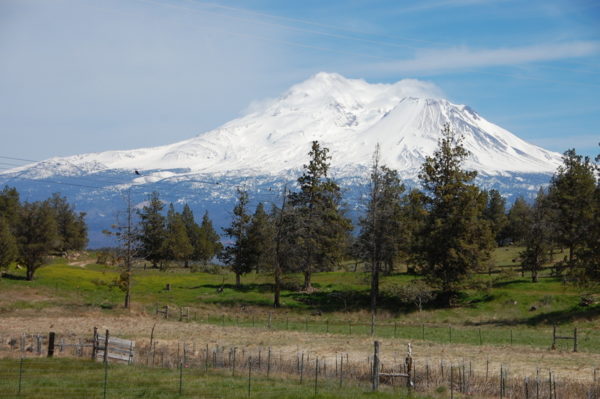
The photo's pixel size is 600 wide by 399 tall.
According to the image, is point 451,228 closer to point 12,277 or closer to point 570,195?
point 570,195

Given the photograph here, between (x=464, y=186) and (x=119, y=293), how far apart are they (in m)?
38.6

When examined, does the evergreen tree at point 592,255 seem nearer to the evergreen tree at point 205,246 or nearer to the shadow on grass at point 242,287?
the shadow on grass at point 242,287

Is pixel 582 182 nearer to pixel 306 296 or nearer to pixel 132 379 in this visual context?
pixel 306 296

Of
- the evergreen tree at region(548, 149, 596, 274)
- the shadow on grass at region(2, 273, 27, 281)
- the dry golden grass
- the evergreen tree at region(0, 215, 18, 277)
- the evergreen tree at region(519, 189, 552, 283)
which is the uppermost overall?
the evergreen tree at region(548, 149, 596, 274)

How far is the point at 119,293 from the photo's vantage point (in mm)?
73438

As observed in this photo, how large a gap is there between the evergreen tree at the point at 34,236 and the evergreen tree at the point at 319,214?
2971cm

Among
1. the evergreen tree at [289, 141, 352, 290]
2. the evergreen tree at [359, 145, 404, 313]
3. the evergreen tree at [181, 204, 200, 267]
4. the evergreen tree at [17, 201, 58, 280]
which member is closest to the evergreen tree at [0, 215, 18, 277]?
the evergreen tree at [17, 201, 58, 280]

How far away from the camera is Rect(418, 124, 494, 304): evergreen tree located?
63.9 meters

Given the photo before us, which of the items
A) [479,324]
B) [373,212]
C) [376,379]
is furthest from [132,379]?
[373,212]

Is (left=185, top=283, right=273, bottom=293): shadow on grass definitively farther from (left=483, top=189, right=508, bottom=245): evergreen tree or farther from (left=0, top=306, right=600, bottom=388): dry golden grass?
(left=483, top=189, right=508, bottom=245): evergreen tree

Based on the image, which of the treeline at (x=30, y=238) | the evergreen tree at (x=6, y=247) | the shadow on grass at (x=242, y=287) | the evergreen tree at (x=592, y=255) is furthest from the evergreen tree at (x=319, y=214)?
the evergreen tree at (x=6, y=247)

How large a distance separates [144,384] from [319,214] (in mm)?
48381

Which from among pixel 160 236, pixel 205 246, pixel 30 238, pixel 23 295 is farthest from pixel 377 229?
pixel 205 246

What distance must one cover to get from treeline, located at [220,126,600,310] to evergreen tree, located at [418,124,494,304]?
96mm
